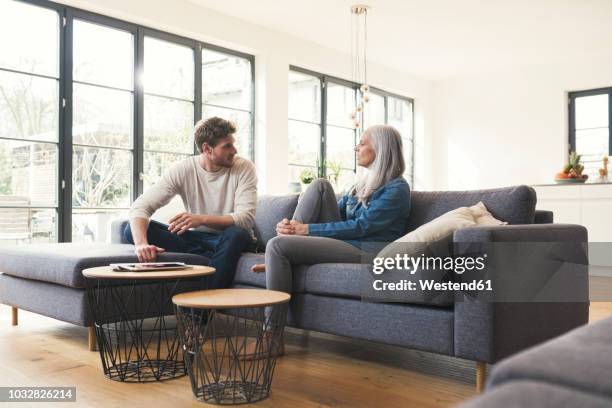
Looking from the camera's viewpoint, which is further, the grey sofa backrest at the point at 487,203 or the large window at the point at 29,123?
the large window at the point at 29,123

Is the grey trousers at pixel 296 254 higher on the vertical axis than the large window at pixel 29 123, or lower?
lower

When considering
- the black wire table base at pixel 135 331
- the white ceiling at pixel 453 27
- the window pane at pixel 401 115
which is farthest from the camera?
the window pane at pixel 401 115

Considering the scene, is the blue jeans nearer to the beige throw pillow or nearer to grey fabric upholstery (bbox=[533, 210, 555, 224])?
the beige throw pillow

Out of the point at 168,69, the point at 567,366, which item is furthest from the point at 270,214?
the point at 567,366

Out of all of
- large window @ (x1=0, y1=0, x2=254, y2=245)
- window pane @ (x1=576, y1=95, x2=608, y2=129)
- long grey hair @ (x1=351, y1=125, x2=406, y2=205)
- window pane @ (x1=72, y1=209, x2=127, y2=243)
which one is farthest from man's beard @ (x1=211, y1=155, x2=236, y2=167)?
window pane @ (x1=576, y1=95, x2=608, y2=129)

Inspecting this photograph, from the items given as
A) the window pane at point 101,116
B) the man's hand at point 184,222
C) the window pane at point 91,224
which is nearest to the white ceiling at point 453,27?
the window pane at point 101,116

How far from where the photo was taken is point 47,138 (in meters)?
4.77

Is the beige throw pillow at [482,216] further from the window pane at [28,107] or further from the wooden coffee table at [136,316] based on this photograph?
the window pane at [28,107]

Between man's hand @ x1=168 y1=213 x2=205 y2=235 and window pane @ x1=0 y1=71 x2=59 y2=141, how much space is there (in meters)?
2.46

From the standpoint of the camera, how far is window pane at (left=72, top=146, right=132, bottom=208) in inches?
197

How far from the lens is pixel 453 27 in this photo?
6457 millimetres

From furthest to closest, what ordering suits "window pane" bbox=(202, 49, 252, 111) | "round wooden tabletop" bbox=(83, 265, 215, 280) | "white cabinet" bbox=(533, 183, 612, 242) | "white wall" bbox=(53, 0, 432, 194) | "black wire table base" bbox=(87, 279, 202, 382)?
"window pane" bbox=(202, 49, 252, 111), "white cabinet" bbox=(533, 183, 612, 242), "white wall" bbox=(53, 0, 432, 194), "black wire table base" bbox=(87, 279, 202, 382), "round wooden tabletop" bbox=(83, 265, 215, 280)

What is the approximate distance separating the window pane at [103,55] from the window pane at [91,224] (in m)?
1.18

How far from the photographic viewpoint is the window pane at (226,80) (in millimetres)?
6125
